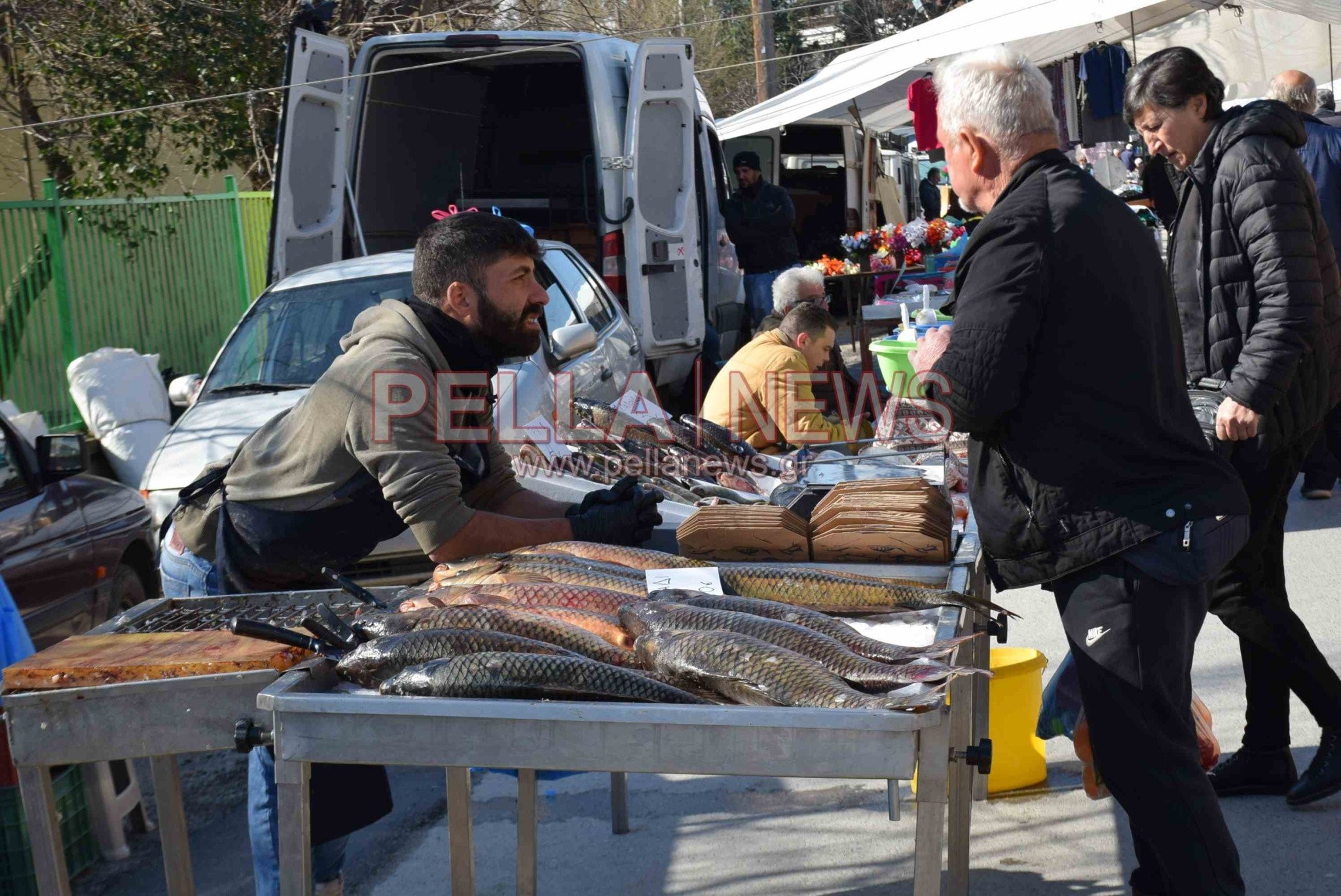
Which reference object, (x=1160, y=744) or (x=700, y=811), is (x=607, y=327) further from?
(x=1160, y=744)

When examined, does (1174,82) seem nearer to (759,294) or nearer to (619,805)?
(619,805)

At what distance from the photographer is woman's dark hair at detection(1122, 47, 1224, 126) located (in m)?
A: 3.94

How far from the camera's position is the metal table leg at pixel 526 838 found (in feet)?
11.9

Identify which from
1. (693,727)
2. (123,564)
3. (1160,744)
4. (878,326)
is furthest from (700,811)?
(878,326)

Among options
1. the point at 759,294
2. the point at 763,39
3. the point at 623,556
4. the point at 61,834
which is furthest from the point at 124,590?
the point at 763,39

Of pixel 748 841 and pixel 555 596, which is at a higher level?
pixel 555 596

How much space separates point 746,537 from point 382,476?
929 millimetres

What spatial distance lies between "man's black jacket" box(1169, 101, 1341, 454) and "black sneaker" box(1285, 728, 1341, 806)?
96 centimetres

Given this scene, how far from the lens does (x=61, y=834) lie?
322 centimetres

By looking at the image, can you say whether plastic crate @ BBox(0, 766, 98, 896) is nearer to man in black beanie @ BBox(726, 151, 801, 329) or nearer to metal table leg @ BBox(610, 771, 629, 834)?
metal table leg @ BBox(610, 771, 629, 834)

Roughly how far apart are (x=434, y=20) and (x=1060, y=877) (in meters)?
15.8

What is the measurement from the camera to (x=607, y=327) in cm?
826

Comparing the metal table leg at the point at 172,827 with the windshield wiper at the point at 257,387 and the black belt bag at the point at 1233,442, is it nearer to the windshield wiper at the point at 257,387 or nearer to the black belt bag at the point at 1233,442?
the black belt bag at the point at 1233,442

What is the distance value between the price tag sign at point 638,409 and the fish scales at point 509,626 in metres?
2.78
